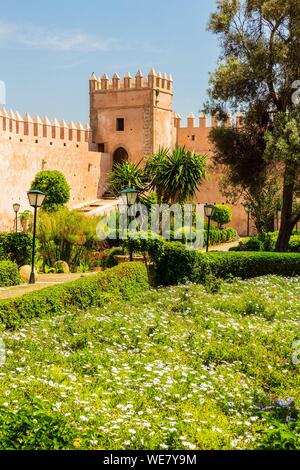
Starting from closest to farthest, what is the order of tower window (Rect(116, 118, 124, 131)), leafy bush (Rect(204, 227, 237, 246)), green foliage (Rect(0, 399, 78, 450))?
green foliage (Rect(0, 399, 78, 450)) < leafy bush (Rect(204, 227, 237, 246)) < tower window (Rect(116, 118, 124, 131))

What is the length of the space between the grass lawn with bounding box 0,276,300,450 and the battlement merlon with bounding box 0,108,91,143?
20459 millimetres

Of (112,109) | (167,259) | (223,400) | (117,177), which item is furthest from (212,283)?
(112,109)

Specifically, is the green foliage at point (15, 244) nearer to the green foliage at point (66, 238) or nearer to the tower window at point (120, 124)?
the green foliage at point (66, 238)

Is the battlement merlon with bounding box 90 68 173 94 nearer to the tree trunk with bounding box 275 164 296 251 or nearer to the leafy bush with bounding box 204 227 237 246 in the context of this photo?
the leafy bush with bounding box 204 227 237 246

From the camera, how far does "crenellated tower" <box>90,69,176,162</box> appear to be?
3903 cm

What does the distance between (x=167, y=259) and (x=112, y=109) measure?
81.2 feet

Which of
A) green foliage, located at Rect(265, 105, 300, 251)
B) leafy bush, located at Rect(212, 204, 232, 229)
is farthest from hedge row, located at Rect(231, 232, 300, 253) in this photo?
leafy bush, located at Rect(212, 204, 232, 229)

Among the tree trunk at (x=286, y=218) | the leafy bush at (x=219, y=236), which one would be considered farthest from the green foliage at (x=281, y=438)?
the leafy bush at (x=219, y=236)

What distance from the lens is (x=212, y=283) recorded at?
1558cm

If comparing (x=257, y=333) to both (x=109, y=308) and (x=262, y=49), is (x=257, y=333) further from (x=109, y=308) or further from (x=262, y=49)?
(x=262, y=49)

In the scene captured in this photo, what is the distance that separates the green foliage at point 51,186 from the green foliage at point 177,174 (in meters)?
5.25

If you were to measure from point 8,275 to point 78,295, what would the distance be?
4.51 m

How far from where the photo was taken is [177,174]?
29.0 m

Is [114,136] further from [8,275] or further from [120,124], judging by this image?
[8,275]
